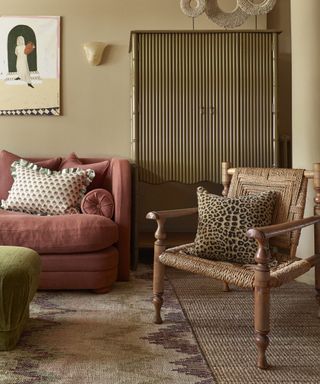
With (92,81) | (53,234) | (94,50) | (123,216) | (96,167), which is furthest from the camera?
(92,81)

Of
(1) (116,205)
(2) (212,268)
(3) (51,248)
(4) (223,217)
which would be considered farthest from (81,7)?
(2) (212,268)

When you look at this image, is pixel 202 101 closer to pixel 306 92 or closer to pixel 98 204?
pixel 306 92

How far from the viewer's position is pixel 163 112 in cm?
352

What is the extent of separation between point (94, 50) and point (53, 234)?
1916mm

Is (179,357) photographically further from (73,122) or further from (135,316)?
(73,122)

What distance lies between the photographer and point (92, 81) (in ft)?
13.1

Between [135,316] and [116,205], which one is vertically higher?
[116,205]

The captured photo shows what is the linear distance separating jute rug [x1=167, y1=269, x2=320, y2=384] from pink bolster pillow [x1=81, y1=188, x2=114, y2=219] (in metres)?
0.70

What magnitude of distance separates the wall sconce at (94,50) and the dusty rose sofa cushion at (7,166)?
980 millimetres

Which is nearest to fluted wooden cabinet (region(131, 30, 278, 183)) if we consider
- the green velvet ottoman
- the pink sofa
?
the pink sofa

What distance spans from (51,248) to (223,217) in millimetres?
1127

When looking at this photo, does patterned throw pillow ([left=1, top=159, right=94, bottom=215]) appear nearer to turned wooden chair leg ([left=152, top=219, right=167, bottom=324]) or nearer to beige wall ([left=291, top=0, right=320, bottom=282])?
turned wooden chair leg ([left=152, top=219, right=167, bottom=324])

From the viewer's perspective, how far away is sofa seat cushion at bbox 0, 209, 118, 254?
273cm

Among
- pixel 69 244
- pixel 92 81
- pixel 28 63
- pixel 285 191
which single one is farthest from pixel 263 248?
pixel 28 63
